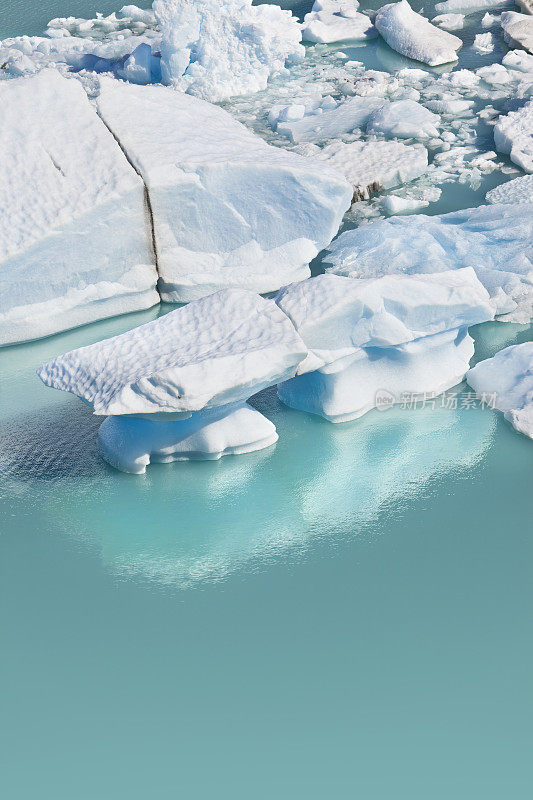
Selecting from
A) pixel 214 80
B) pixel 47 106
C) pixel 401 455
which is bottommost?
pixel 401 455

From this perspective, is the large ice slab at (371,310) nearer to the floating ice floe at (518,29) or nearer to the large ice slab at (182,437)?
the large ice slab at (182,437)

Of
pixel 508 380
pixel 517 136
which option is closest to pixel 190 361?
pixel 508 380

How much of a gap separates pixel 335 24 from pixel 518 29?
46.6 inches

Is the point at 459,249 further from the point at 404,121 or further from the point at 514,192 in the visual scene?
the point at 404,121

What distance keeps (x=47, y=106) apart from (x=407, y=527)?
2215mm

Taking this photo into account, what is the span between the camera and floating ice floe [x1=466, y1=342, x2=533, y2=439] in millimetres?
3303

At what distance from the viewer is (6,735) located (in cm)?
233

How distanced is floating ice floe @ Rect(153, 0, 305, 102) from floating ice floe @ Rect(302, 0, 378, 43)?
604 mm

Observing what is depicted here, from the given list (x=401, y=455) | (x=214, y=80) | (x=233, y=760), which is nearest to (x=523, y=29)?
(x=214, y=80)

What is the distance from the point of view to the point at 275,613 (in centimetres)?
260

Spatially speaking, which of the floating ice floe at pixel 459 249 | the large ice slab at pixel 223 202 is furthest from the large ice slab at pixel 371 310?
the large ice slab at pixel 223 202

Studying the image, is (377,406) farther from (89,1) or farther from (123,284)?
(89,1)

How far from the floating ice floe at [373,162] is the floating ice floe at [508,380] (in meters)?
1.46

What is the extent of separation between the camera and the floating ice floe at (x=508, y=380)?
3303 millimetres
